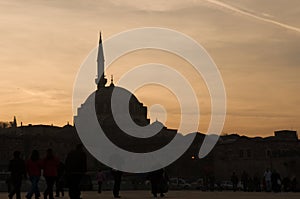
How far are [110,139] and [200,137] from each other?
1726 cm

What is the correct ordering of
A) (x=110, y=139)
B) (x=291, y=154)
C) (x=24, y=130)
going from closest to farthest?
(x=291, y=154), (x=110, y=139), (x=24, y=130)

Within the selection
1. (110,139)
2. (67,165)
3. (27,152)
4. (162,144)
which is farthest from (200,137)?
(67,165)

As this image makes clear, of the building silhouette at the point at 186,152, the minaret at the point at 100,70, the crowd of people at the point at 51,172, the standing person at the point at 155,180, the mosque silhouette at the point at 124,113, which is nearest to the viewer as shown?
the crowd of people at the point at 51,172

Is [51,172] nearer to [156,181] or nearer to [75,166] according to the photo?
[75,166]

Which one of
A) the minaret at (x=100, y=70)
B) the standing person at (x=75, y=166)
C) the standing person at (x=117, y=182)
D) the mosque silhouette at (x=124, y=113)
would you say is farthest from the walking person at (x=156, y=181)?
the minaret at (x=100, y=70)

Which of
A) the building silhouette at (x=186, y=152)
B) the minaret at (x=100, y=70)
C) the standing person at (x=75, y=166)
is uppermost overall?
the minaret at (x=100, y=70)

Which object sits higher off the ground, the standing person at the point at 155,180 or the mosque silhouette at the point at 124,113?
the mosque silhouette at the point at 124,113

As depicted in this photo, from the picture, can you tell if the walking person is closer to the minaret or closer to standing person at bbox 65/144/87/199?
standing person at bbox 65/144/87/199

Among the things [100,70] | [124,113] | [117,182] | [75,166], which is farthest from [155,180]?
[100,70]

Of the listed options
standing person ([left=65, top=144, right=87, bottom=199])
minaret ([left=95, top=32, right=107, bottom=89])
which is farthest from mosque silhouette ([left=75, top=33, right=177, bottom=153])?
standing person ([left=65, top=144, right=87, bottom=199])

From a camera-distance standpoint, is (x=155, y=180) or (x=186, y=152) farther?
(x=186, y=152)

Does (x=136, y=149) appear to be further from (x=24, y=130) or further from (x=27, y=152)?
(x=24, y=130)

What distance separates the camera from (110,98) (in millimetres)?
104562

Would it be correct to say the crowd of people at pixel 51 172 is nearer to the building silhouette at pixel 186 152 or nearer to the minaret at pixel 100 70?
the building silhouette at pixel 186 152
